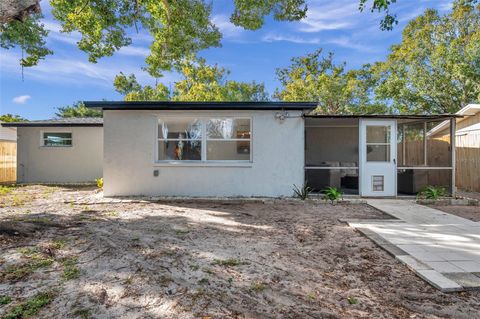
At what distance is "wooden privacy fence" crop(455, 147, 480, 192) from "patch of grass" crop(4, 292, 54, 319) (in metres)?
12.9

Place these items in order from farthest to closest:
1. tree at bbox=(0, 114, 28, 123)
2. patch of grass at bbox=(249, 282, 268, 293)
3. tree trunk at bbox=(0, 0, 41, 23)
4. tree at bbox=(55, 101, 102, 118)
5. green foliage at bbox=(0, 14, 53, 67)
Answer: tree at bbox=(55, 101, 102, 118)
tree at bbox=(0, 114, 28, 123)
green foliage at bbox=(0, 14, 53, 67)
tree trunk at bbox=(0, 0, 41, 23)
patch of grass at bbox=(249, 282, 268, 293)

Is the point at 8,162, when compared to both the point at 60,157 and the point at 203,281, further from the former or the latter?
the point at 203,281

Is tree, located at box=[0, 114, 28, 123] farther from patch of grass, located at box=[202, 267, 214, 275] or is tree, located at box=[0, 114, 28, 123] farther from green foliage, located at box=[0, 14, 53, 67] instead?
patch of grass, located at box=[202, 267, 214, 275]

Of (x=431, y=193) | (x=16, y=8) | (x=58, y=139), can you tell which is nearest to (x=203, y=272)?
(x=16, y=8)

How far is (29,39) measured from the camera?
37.4 feet

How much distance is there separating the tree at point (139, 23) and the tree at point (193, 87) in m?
8.23

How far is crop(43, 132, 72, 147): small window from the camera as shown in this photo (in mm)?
13070

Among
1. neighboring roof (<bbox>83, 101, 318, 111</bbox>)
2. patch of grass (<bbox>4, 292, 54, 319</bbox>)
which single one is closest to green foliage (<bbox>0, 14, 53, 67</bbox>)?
neighboring roof (<bbox>83, 101, 318, 111</bbox>)

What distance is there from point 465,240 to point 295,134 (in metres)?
4.84

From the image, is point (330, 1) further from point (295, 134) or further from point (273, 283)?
point (273, 283)

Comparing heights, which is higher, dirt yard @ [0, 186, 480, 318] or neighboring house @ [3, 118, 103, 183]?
neighboring house @ [3, 118, 103, 183]

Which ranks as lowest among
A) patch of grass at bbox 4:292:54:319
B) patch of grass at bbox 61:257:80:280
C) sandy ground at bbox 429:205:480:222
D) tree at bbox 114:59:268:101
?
patch of grass at bbox 4:292:54:319

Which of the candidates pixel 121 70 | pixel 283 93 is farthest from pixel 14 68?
pixel 283 93

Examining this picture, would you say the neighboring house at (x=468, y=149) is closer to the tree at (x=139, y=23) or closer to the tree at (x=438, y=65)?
the tree at (x=438, y=65)
